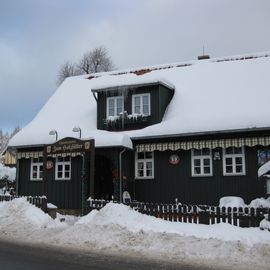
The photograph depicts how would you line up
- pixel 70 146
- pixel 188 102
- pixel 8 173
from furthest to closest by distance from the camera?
pixel 8 173
pixel 188 102
pixel 70 146

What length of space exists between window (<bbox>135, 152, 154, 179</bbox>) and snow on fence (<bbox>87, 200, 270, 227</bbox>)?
5.80 metres

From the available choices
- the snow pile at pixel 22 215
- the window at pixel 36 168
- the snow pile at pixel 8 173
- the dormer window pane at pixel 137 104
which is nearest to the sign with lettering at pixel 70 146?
the snow pile at pixel 22 215

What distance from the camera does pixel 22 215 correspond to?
59.6 ft

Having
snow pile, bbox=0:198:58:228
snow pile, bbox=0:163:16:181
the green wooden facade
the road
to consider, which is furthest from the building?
snow pile, bbox=0:163:16:181

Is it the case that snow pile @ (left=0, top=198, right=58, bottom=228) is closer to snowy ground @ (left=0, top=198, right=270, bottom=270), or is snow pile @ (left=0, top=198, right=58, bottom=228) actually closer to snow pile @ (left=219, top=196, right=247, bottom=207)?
snowy ground @ (left=0, top=198, right=270, bottom=270)

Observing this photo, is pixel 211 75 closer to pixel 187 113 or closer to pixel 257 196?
pixel 187 113

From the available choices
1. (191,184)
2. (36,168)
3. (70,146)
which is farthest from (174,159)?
(36,168)

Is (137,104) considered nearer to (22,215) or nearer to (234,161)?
(234,161)

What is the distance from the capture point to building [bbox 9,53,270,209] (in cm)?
2028

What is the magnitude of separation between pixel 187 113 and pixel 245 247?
35.9ft

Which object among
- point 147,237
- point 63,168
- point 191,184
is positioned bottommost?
point 147,237

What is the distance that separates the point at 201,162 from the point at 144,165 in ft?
9.54

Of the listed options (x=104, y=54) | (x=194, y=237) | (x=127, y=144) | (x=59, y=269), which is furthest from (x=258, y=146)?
(x=104, y=54)

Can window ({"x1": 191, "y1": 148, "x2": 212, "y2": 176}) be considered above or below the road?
above
